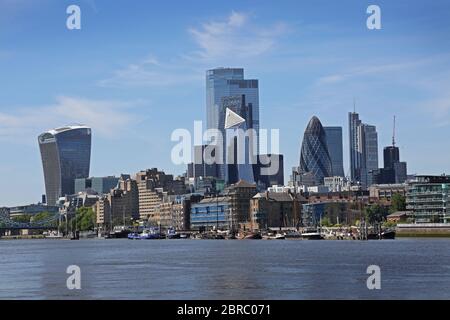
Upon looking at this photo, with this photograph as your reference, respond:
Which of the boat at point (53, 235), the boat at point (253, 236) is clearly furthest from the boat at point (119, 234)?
the boat at point (253, 236)

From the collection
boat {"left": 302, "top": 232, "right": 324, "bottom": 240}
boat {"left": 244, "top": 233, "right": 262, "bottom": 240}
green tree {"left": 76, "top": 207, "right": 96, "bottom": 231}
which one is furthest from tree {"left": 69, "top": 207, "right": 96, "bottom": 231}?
boat {"left": 302, "top": 232, "right": 324, "bottom": 240}

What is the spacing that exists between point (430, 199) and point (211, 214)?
195 ft

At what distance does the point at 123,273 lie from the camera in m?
40.0

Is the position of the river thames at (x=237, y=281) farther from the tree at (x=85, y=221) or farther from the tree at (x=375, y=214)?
the tree at (x=85, y=221)

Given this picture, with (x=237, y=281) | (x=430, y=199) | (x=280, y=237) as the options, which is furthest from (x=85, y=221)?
(x=237, y=281)

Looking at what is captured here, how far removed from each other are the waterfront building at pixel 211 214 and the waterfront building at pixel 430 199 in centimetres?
4839

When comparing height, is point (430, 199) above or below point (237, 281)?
above

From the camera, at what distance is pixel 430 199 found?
362 ft

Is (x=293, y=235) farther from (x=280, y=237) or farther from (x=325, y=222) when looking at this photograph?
(x=325, y=222)

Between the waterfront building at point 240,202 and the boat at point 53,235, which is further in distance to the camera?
the boat at point 53,235

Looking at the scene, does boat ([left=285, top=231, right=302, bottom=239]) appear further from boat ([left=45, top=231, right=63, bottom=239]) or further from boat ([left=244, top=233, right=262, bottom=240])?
boat ([left=45, top=231, right=63, bottom=239])

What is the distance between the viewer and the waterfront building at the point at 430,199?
10856 cm

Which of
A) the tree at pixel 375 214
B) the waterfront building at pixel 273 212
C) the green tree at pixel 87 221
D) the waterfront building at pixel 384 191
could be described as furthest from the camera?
the green tree at pixel 87 221
